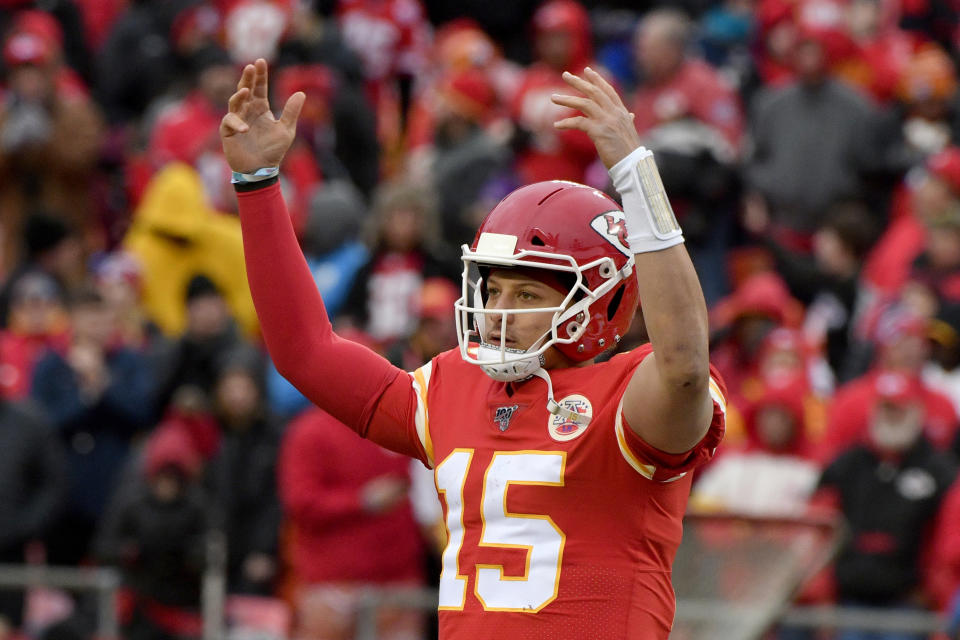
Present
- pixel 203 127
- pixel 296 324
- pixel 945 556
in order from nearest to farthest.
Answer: pixel 296 324 < pixel 945 556 < pixel 203 127

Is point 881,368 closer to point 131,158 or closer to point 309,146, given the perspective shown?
point 309,146

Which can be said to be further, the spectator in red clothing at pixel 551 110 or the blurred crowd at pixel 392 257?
the spectator in red clothing at pixel 551 110

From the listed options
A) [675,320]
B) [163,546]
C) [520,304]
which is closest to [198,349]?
[163,546]

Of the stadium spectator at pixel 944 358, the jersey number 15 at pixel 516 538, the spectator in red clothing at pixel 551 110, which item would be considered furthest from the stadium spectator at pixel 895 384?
the jersey number 15 at pixel 516 538

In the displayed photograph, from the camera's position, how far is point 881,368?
8422 mm

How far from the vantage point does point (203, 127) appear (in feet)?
39.8

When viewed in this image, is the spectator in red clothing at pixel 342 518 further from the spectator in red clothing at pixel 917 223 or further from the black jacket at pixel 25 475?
the spectator in red clothing at pixel 917 223

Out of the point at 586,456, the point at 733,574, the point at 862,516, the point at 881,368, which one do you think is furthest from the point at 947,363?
the point at 586,456

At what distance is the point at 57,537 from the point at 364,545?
209 centimetres

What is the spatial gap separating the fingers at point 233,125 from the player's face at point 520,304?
0.64 m

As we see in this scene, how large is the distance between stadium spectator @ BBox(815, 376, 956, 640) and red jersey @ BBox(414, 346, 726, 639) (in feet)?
13.6

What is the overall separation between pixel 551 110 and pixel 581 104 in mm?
7327

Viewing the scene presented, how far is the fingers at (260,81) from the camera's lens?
3.98 meters

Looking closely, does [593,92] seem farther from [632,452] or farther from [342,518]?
[342,518]
